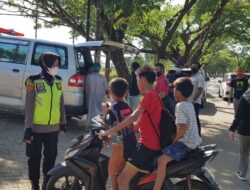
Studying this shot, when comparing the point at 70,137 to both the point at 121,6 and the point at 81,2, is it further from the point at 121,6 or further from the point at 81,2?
the point at 81,2

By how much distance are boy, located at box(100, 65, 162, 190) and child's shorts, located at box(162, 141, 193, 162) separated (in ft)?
0.33

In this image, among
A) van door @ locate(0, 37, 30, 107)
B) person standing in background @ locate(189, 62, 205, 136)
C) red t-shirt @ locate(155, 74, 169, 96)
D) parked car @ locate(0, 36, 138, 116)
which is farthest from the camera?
person standing in background @ locate(189, 62, 205, 136)

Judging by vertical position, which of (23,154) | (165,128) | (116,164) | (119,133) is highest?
(165,128)

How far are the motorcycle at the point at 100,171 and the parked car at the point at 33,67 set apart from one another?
13.2 ft

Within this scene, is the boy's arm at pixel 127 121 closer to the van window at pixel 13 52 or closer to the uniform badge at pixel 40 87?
the uniform badge at pixel 40 87

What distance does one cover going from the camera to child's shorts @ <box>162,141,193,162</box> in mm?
3734

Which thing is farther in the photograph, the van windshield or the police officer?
the van windshield

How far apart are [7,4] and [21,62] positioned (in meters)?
6.62

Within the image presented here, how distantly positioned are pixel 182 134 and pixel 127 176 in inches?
25.8

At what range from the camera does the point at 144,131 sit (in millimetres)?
3795

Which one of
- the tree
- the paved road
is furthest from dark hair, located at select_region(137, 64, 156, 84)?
the tree

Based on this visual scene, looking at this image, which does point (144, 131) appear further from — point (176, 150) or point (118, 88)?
point (118, 88)

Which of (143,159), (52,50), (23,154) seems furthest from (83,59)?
(143,159)

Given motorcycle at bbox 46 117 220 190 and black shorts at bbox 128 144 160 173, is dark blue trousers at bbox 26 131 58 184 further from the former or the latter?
black shorts at bbox 128 144 160 173
